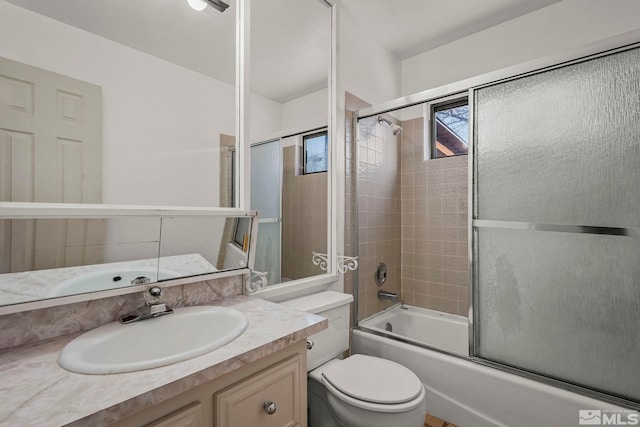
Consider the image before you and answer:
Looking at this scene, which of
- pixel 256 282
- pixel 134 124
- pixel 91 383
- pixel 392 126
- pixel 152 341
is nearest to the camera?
pixel 91 383

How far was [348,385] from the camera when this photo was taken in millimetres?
1278

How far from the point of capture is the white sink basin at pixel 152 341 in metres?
0.70

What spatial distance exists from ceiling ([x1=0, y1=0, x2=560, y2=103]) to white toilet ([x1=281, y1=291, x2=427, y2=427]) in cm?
120

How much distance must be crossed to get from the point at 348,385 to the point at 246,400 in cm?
61

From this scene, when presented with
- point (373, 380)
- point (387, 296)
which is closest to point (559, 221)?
point (373, 380)

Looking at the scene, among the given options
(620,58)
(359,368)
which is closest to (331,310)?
(359,368)

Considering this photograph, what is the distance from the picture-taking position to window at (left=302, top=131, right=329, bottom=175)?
1.83m

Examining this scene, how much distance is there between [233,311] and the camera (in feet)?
3.54

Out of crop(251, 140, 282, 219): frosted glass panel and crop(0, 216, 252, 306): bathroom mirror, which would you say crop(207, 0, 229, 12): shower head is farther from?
crop(0, 216, 252, 306): bathroom mirror

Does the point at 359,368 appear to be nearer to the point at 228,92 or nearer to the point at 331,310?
the point at 331,310

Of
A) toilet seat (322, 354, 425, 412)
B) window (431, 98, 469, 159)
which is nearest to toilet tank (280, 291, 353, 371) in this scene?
toilet seat (322, 354, 425, 412)

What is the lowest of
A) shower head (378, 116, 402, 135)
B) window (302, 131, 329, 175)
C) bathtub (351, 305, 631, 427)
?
bathtub (351, 305, 631, 427)

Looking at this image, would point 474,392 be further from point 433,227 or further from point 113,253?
point 113,253

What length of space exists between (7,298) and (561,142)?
2101mm
